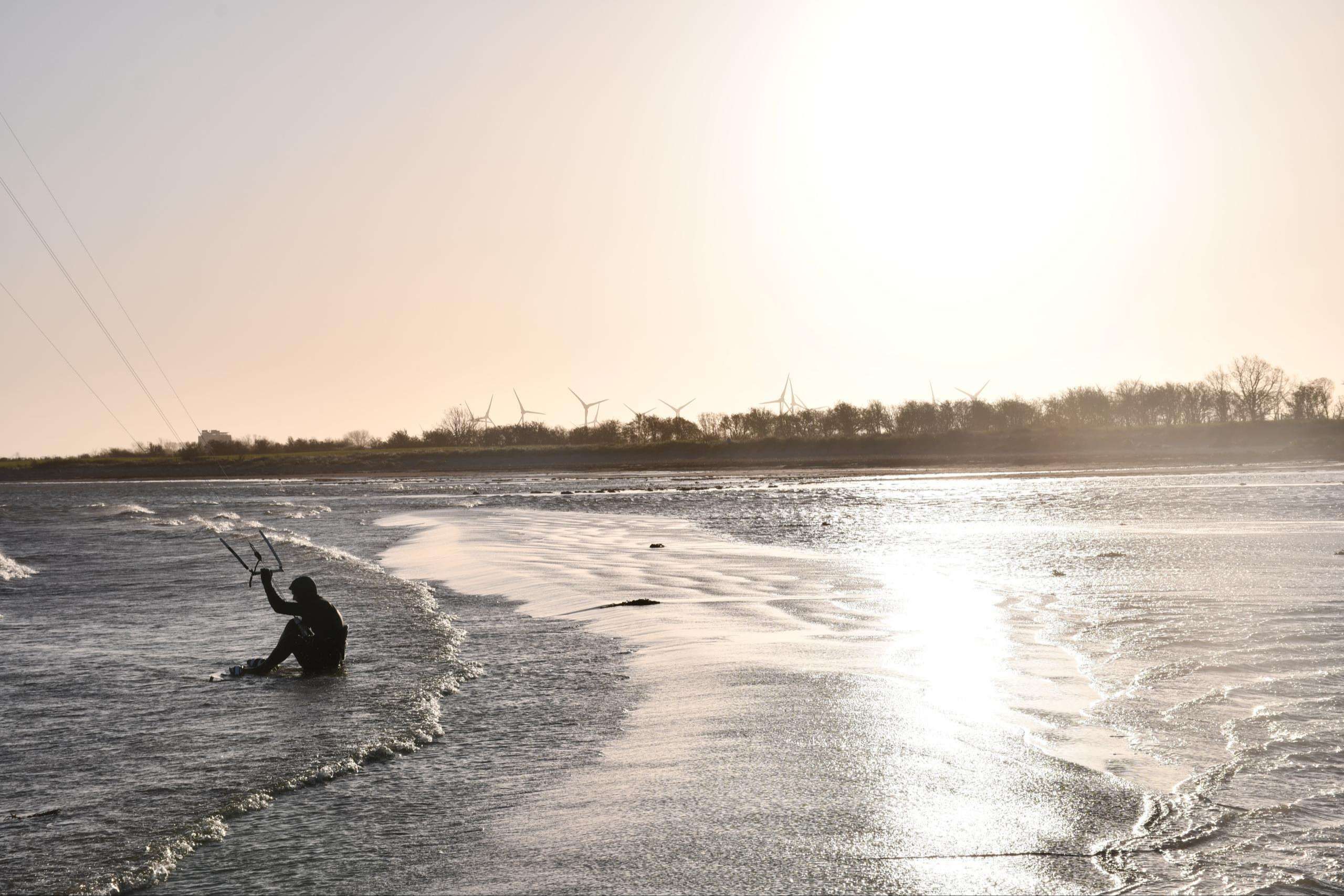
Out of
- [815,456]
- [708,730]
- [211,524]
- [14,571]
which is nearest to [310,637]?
[708,730]

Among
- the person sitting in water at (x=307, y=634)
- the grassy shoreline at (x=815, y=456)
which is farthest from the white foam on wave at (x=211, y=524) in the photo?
the grassy shoreline at (x=815, y=456)

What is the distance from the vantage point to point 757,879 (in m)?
5.55

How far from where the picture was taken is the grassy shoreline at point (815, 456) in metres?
96.5

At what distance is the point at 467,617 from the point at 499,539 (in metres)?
13.5

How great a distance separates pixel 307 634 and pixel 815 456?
375 ft

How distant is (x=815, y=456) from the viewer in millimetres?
124250

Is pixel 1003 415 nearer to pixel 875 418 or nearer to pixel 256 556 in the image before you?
pixel 875 418

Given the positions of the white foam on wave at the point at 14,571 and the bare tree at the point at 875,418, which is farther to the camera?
the bare tree at the point at 875,418

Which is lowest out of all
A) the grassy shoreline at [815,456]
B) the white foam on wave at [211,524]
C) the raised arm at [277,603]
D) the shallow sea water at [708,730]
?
the shallow sea water at [708,730]

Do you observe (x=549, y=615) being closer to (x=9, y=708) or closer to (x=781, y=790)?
(x=9, y=708)

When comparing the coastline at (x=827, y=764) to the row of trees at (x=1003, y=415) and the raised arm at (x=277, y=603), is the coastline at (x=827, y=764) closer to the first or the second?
the raised arm at (x=277, y=603)

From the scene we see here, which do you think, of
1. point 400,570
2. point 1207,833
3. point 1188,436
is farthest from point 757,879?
point 1188,436

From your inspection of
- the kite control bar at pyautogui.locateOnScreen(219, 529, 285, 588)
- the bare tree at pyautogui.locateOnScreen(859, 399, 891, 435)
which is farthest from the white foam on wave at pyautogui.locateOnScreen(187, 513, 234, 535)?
the bare tree at pyautogui.locateOnScreen(859, 399, 891, 435)

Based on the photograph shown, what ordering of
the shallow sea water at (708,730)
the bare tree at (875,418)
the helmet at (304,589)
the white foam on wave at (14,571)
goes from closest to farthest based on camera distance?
the shallow sea water at (708,730) → the helmet at (304,589) → the white foam on wave at (14,571) → the bare tree at (875,418)
